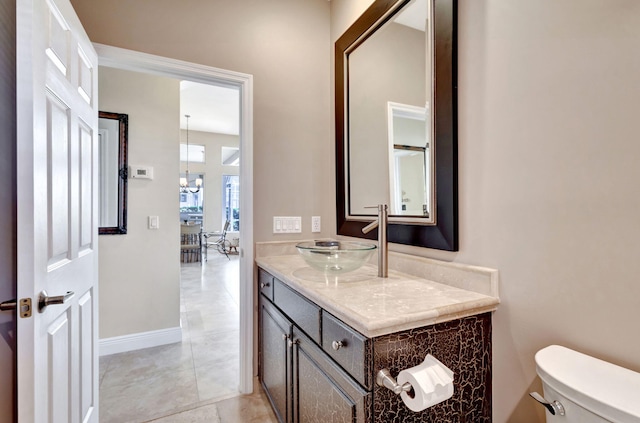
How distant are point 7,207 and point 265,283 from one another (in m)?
1.18

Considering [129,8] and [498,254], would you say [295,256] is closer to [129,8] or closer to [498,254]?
[498,254]

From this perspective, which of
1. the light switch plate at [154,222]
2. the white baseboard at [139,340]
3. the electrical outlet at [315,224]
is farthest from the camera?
the light switch plate at [154,222]

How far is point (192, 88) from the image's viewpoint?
4789 millimetres

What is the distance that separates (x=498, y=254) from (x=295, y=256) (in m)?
1.23

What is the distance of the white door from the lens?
94 cm

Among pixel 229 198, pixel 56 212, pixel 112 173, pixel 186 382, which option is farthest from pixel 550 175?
pixel 229 198

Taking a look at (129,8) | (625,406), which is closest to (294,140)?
(129,8)

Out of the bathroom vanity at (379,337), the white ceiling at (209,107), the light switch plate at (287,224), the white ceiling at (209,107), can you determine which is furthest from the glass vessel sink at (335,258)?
the white ceiling at (209,107)

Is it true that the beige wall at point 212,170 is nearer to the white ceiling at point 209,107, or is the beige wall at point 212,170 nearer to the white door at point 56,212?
the white ceiling at point 209,107

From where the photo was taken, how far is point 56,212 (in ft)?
3.71

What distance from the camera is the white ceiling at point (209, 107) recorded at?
485cm

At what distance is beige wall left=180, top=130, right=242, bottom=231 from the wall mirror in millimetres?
5452

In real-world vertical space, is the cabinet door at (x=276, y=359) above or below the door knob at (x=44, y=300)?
below

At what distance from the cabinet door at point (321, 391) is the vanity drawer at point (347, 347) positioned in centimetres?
3
